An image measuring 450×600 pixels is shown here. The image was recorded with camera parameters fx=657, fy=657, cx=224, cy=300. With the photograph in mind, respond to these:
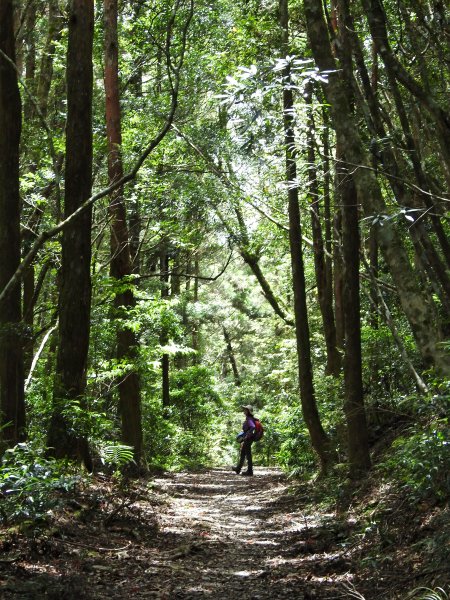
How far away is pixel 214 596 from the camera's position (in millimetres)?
5578

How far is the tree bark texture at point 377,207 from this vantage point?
5508 mm

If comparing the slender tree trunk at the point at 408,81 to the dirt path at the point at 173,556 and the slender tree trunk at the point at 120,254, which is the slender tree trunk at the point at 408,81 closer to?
the dirt path at the point at 173,556

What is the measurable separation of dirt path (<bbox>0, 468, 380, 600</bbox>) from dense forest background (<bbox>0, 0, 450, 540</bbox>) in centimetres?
64

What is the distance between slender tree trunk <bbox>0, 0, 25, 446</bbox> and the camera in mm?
8742

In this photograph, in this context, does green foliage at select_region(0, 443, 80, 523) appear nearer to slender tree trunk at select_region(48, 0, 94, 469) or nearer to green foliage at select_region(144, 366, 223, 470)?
slender tree trunk at select_region(48, 0, 94, 469)

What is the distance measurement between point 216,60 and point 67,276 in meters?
8.16

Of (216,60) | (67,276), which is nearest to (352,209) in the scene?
(67,276)

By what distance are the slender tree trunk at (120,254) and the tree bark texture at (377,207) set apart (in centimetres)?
715

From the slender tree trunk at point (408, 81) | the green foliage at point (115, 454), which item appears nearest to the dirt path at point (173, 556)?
the green foliage at point (115, 454)

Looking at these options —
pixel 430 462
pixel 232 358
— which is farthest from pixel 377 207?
pixel 232 358

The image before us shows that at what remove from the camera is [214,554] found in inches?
293

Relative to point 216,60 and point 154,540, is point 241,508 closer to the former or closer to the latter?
point 154,540

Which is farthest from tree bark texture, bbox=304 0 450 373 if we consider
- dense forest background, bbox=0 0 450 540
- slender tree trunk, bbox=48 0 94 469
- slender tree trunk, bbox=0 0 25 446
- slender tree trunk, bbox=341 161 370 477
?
slender tree trunk, bbox=0 0 25 446

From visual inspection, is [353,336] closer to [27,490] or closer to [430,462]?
[430,462]
